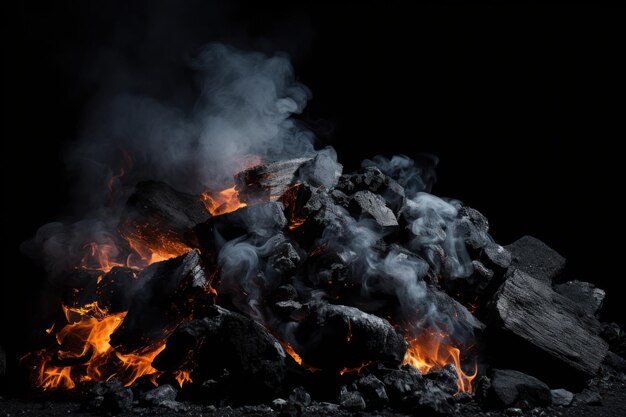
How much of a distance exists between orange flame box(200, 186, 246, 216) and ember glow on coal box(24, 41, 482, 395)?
21 millimetres

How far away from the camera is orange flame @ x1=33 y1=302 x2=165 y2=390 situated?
3.79 meters

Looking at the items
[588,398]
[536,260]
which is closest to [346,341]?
[588,398]

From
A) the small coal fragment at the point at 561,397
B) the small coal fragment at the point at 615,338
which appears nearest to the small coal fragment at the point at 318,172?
the small coal fragment at the point at 561,397

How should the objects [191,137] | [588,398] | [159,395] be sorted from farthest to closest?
[191,137], [588,398], [159,395]

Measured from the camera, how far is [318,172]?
517 centimetres

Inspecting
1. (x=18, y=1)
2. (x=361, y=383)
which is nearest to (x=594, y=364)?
(x=361, y=383)

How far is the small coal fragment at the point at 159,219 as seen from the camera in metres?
4.54

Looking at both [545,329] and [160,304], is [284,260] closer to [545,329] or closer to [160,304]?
[160,304]

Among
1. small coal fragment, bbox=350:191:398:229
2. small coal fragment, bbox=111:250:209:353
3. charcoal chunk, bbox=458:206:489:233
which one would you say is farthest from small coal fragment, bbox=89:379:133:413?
charcoal chunk, bbox=458:206:489:233

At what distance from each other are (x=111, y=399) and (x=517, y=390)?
321 cm

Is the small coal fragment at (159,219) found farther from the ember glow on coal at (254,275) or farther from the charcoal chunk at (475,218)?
the charcoal chunk at (475,218)

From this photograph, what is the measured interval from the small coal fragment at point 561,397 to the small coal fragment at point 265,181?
3.39 m

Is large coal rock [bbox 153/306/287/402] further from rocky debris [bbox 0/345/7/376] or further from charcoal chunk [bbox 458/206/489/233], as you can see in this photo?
charcoal chunk [bbox 458/206/489/233]

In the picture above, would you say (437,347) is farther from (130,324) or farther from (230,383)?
(130,324)
